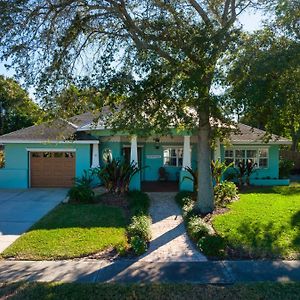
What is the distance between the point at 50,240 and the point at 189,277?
4288 millimetres

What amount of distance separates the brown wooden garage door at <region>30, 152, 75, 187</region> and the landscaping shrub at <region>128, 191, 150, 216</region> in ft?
17.0

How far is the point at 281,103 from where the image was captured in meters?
9.01

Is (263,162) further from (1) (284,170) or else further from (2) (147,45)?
(2) (147,45)

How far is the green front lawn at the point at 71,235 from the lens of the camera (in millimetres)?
8875

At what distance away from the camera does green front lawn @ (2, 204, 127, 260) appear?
8875mm

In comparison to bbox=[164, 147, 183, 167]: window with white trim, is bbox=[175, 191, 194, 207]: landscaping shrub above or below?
below

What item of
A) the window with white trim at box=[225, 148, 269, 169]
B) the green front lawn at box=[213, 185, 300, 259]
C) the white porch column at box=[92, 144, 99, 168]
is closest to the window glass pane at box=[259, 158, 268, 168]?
the window with white trim at box=[225, 148, 269, 169]

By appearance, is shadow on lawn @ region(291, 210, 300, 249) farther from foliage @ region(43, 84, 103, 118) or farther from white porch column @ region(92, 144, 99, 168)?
white porch column @ region(92, 144, 99, 168)

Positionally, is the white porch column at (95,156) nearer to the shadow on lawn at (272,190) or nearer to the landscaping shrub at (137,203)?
the landscaping shrub at (137,203)

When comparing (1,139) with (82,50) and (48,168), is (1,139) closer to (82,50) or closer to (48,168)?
(48,168)

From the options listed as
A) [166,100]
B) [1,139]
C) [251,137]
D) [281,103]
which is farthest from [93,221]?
[251,137]

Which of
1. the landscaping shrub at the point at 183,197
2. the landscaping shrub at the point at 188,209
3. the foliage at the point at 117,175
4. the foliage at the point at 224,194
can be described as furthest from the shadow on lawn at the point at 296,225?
the foliage at the point at 117,175

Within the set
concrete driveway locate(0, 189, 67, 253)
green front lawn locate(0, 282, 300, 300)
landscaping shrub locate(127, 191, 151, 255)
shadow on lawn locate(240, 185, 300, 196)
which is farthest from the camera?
shadow on lawn locate(240, 185, 300, 196)

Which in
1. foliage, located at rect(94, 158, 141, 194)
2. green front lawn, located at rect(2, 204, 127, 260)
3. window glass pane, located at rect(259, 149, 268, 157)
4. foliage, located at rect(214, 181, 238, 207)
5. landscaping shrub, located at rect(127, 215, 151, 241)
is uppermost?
window glass pane, located at rect(259, 149, 268, 157)
